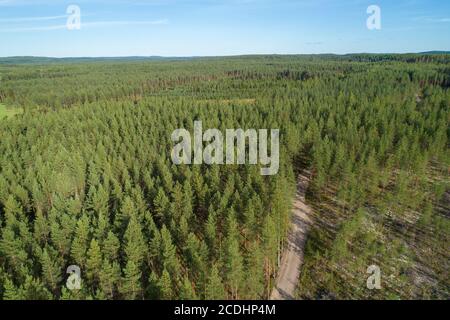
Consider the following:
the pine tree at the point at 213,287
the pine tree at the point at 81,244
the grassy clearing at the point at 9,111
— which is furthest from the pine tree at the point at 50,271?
the grassy clearing at the point at 9,111

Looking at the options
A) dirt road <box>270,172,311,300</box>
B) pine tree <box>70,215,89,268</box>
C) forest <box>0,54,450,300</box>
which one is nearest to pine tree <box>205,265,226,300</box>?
forest <box>0,54,450,300</box>

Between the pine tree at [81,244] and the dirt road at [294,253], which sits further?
the dirt road at [294,253]

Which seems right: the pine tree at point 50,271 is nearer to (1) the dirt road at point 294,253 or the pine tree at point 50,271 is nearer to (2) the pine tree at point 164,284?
(2) the pine tree at point 164,284

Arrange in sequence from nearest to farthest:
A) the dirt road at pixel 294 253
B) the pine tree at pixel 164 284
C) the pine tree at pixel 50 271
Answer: the pine tree at pixel 164 284 → the pine tree at pixel 50 271 → the dirt road at pixel 294 253

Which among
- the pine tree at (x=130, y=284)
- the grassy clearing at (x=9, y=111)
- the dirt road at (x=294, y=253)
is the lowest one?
the dirt road at (x=294, y=253)

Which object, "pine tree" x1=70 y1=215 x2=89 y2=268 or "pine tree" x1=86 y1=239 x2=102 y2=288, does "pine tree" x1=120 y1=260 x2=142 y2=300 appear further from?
"pine tree" x1=70 y1=215 x2=89 y2=268

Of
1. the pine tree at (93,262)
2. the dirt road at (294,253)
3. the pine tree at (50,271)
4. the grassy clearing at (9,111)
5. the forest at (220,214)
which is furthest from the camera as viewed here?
the grassy clearing at (9,111)
